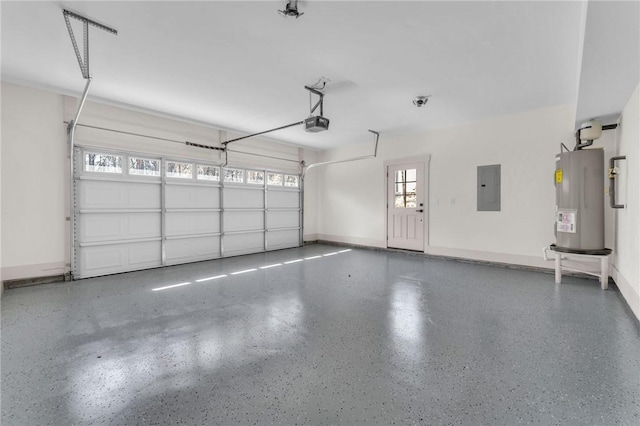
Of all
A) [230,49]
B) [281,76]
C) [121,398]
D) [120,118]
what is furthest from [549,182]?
[120,118]

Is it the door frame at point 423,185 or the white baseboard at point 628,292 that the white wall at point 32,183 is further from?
the white baseboard at point 628,292

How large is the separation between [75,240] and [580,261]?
7.76 meters

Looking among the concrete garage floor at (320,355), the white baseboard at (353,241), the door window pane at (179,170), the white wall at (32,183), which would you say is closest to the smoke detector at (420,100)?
the concrete garage floor at (320,355)

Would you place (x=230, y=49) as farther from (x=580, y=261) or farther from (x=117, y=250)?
(x=580, y=261)

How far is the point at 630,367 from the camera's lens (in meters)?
1.93

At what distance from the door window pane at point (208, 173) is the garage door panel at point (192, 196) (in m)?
0.21

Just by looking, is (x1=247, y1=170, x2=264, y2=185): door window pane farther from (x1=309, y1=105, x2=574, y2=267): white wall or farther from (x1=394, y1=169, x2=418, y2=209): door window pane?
(x1=394, y1=169, x2=418, y2=209): door window pane

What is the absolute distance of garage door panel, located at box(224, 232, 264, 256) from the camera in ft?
20.9

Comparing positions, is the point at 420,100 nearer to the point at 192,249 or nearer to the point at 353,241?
the point at 353,241

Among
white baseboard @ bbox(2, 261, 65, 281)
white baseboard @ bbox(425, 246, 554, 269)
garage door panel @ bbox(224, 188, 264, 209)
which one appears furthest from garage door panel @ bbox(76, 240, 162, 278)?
white baseboard @ bbox(425, 246, 554, 269)

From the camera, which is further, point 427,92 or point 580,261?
point 580,261

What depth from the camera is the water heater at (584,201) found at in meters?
3.78

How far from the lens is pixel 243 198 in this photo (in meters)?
6.64

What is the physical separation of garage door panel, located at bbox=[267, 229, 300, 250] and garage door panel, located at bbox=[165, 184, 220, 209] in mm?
1675
